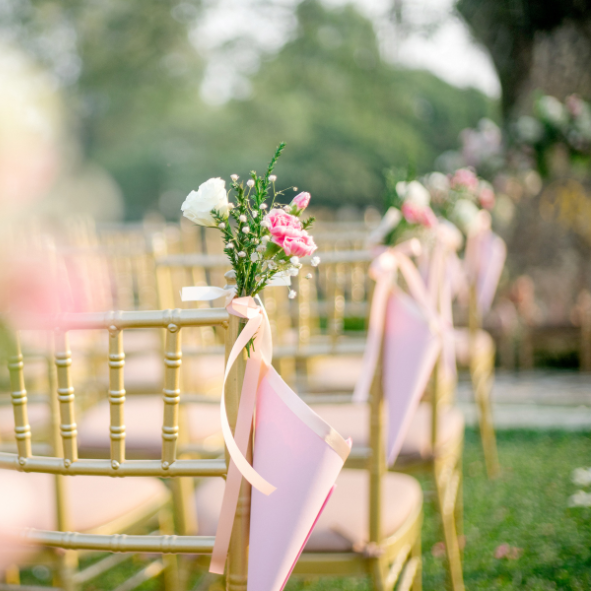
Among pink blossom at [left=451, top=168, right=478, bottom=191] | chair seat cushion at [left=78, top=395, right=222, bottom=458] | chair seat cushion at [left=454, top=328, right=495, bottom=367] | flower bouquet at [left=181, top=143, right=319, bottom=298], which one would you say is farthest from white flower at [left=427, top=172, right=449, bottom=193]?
flower bouquet at [left=181, top=143, right=319, bottom=298]

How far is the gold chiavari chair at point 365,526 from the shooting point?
1172 millimetres

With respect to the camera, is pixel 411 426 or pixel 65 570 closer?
pixel 65 570

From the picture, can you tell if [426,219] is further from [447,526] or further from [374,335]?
[447,526]

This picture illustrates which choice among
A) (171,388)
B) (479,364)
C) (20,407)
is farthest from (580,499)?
(20,407)

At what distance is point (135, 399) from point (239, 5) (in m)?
7.03

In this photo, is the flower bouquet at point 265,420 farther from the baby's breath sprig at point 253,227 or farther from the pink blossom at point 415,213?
the pink blossom at point 415,213

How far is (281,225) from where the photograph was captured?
730mm

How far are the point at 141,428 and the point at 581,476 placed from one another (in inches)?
76.2

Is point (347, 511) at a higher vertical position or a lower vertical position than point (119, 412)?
lower

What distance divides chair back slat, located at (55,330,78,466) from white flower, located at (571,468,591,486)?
227 cm

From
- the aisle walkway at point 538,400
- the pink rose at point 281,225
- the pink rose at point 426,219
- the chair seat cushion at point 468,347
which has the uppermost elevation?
the pink rose at point 281,225

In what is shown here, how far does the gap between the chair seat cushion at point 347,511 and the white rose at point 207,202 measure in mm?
714

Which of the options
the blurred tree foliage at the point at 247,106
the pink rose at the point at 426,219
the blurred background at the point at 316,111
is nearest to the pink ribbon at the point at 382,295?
the pink rose at the point at 426,219

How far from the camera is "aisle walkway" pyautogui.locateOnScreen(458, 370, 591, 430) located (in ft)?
10.6
